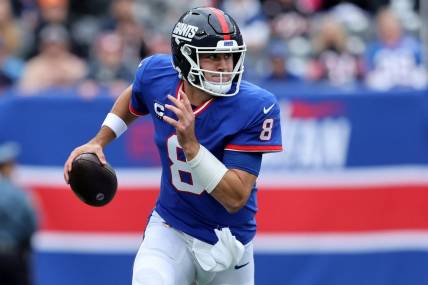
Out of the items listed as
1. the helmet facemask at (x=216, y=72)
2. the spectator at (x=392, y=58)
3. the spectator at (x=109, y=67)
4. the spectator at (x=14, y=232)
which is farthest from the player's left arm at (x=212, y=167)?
the spectator at (x=392, y=58)

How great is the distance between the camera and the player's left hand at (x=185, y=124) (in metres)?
5.05

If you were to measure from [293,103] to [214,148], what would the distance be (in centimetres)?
327

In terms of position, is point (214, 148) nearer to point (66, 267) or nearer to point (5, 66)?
point (66, 267)

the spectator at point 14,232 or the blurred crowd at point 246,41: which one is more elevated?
the blurred crowd at point 246,41

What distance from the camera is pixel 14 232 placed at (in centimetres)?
787

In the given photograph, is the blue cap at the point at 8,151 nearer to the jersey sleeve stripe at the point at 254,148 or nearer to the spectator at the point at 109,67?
the spectator at the point at 109,67

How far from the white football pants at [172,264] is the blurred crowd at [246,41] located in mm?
3369

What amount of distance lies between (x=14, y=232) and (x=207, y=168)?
3097 millimetres

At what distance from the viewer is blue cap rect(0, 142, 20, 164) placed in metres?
8.29

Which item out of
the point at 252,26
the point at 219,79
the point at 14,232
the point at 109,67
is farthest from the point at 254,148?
the point at 252,26

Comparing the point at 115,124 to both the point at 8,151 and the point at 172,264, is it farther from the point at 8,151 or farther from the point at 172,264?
the point at 8,151

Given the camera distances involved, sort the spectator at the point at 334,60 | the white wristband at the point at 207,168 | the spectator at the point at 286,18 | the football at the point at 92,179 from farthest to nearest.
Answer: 1. the spectator at the point at 286,18
2. the spectator at the point at 334,60
3. the football at the point at 92,179
4. the white wristband at the point at 207,168

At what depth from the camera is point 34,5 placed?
12062mm

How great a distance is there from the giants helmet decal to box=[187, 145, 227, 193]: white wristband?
1.16 feet
